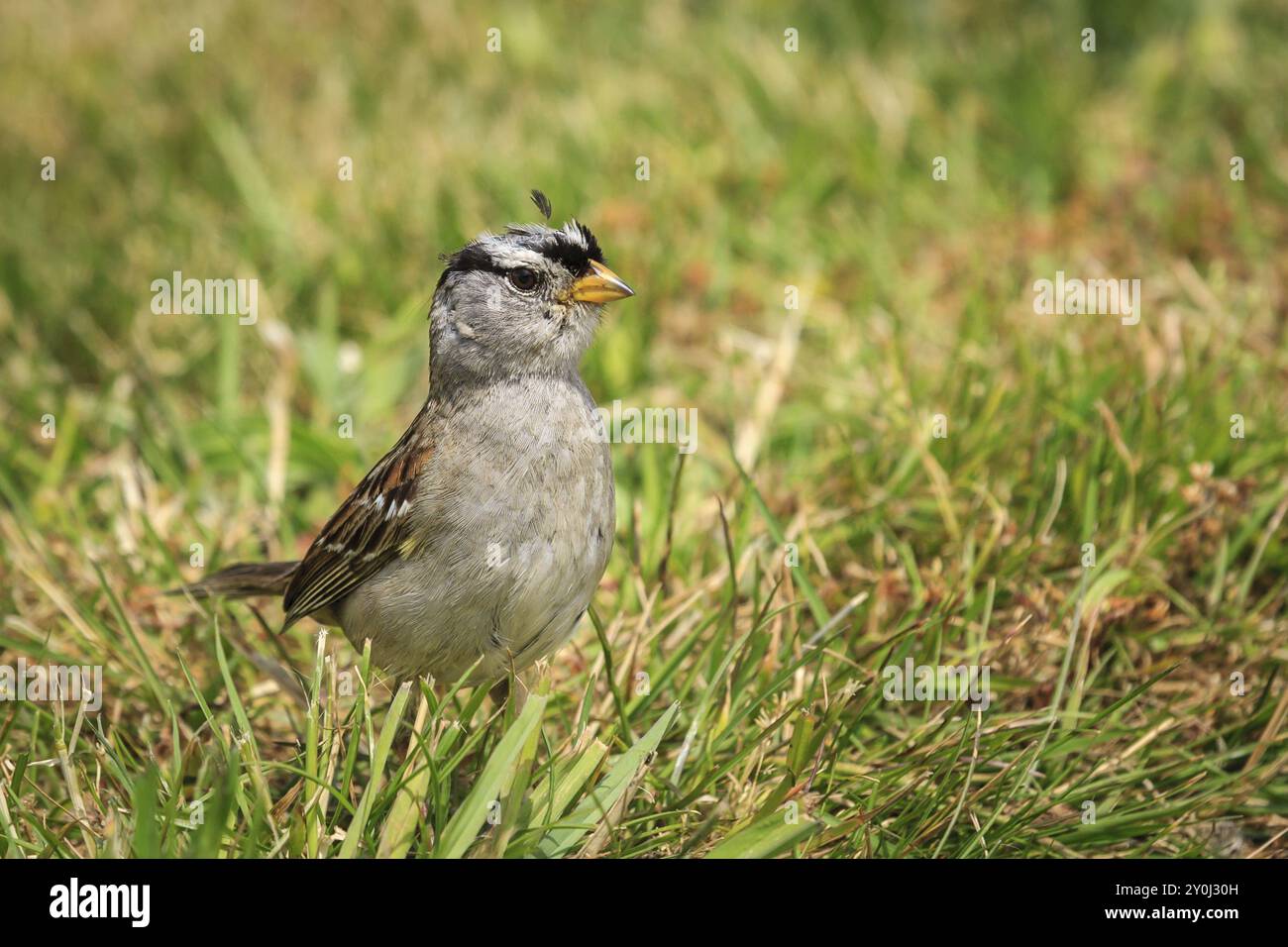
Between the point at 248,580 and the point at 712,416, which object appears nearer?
the point at 248,580

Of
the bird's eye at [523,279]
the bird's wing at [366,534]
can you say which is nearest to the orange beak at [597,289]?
the bird's eye at [523,279]

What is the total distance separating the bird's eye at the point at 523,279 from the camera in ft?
13.2

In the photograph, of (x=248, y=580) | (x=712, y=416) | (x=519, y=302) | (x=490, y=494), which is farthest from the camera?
(x=712, y=416)

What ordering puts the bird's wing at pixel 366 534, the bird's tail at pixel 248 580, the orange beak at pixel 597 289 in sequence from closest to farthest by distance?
the bird's wing at pixel 366 534 → the orange beak at pixel 597 289 → the bird's tail at pixel 248 580

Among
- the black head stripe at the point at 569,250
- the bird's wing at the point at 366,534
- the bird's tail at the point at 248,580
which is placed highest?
the black head stripe at the point at 569,250

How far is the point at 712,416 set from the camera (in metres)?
5.93

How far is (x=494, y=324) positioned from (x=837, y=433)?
1.95 meters

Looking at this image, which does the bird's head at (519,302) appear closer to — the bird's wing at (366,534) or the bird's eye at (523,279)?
the bird's eye at (523,279)

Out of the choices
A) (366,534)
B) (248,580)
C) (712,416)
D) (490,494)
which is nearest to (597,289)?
(490,494)

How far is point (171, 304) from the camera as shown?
21.5 ft

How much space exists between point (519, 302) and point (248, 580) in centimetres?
136

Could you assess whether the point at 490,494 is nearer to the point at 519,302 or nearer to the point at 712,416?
the point at 519,302

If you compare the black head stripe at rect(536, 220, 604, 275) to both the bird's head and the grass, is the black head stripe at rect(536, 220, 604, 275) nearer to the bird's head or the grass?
the bird's head

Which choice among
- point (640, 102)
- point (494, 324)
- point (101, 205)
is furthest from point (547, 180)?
point (494, 324)
